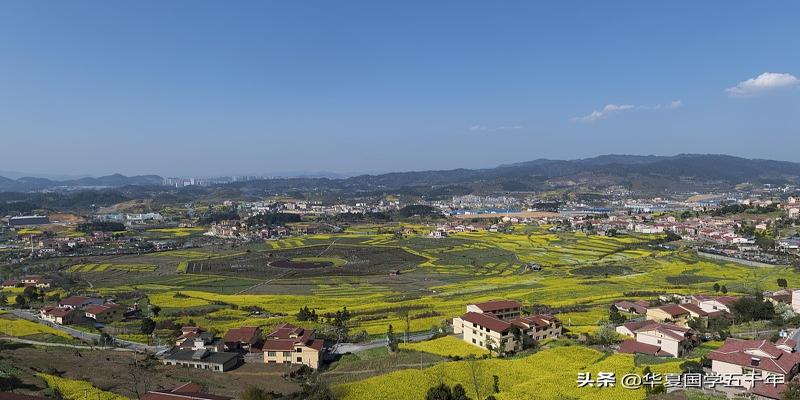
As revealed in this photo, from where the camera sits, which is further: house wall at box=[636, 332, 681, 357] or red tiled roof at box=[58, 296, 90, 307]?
red tiled roof at box=[58, 296, 90, 307]

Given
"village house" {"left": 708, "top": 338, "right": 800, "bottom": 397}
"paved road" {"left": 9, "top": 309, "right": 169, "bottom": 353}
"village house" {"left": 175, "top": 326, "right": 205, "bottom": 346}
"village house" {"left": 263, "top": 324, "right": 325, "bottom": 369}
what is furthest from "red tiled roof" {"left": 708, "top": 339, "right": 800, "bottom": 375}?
"paved road" {"left": 9, "top": 309, "right": 169, "bottom": 353}

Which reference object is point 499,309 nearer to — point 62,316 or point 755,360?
point 755,360

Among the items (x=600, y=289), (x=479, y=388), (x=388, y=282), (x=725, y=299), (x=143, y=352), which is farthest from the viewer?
(x=388, y=282)


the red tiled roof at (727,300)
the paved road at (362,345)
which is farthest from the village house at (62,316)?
the red tiled roof at (727,300)

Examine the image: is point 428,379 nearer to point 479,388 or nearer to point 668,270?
point 479,388

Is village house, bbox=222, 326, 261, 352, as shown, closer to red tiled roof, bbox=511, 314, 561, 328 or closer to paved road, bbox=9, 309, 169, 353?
paved road, bbox=9, 309, 169, 353

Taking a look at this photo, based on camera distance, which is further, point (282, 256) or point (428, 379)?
point (282, 256)

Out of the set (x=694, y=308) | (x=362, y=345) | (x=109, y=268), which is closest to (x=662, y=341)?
(x=694, y=308)

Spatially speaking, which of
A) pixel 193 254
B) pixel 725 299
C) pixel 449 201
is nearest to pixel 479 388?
pixel 725 299
